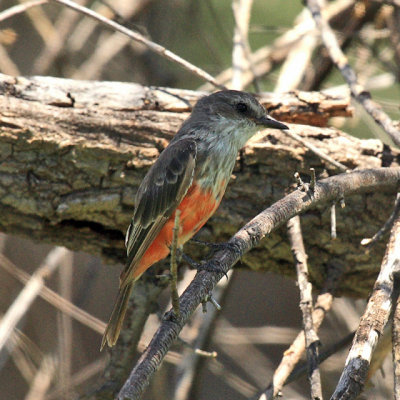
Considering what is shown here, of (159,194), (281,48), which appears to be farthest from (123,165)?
(281,48)

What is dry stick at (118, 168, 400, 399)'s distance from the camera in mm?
2074

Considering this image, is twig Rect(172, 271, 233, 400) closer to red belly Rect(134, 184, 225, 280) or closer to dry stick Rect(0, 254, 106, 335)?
dry stick Rect(0, 254, 106, 335)

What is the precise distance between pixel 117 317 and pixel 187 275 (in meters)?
1.50

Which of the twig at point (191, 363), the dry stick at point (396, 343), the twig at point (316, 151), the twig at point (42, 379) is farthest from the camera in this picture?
the twig at point (42, 379)

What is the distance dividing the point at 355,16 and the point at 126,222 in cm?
286

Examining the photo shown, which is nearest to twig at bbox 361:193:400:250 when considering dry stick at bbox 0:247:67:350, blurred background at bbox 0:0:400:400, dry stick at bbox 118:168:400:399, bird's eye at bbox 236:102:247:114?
dry stick at bbox 118:168:400:399

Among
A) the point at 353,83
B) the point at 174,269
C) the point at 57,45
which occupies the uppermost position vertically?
the point at 57,45

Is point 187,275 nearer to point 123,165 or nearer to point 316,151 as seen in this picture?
point 123,165

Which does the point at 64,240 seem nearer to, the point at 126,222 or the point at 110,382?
the point at 126,222

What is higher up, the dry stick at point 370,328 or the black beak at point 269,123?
the black beak at point 269,123

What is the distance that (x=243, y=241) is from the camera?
286 centimetres

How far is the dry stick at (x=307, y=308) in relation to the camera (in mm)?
2878

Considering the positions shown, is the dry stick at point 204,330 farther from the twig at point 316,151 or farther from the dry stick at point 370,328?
the dry stick at point 370,328

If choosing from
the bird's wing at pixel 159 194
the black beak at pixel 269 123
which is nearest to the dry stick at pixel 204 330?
the black beak at pixel 269 123
